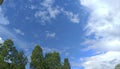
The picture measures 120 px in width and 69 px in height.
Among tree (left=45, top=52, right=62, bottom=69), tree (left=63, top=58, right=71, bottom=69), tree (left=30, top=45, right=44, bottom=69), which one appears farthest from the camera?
tree (left=63, top=58, right=71, bottom=69)

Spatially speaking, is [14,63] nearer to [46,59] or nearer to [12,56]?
[12,56]

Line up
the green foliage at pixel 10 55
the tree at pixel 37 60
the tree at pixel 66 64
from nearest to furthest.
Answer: the green foliage at pixel 10 55
the tree at pixel 37 60
the tree at pixel 66 64

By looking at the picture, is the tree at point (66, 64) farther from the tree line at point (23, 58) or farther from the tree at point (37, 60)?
the tree at point (37, 60)

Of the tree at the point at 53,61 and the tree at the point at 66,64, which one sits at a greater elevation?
the tree at the point at 66,64

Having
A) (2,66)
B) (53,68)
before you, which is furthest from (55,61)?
(2,66)

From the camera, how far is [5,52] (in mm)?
58406

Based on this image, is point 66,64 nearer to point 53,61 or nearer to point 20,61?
point 53,61

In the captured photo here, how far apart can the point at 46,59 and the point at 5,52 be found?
12.3 meters

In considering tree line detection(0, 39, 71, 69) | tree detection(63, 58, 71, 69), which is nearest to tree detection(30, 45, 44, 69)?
tree line detection(0, 39, 71, 69)

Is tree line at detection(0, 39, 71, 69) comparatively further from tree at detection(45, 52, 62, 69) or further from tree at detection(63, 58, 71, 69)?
tree at detection(63, 58, 71, 69)

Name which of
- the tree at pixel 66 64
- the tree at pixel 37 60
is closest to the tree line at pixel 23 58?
the tree at pixel 37 60

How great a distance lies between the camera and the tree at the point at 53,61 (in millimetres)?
66950

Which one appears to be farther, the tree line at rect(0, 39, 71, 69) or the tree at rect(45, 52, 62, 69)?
the tree at rect(45, 52, 62, 69)

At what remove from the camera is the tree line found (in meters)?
58.6
